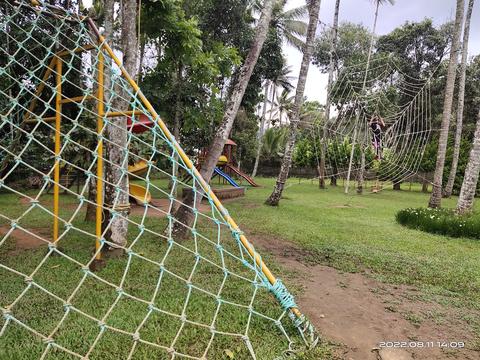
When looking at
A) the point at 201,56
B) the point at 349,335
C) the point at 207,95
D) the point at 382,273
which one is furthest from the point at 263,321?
the point at 207,95

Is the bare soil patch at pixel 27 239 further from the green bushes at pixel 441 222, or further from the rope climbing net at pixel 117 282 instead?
the green bushes at pixel 441 222

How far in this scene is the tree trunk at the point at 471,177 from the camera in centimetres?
628

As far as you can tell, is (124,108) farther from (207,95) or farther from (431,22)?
(431,22)

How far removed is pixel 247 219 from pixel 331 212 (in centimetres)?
241

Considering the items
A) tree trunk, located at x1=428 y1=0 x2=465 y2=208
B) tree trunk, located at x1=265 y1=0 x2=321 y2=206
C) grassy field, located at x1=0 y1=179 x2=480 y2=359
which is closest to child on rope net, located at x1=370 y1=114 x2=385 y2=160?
tree trunk, located at x1=428 y1=0 x2=465 y2=208

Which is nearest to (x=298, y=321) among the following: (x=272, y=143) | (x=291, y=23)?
(x=291, y=23)

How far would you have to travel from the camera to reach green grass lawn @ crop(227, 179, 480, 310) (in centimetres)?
369

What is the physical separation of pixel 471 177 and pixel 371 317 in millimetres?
4888

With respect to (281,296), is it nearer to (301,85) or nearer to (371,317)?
(371,317)

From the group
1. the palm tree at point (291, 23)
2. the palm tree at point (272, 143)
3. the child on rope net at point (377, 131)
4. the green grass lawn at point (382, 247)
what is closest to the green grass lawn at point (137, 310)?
the green grass lawn at point (382, 247)

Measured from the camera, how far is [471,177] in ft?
20.9

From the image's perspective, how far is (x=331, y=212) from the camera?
834 centimetres

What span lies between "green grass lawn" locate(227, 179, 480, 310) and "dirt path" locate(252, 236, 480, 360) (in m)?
0.36

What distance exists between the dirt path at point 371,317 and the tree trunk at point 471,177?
3969mm
